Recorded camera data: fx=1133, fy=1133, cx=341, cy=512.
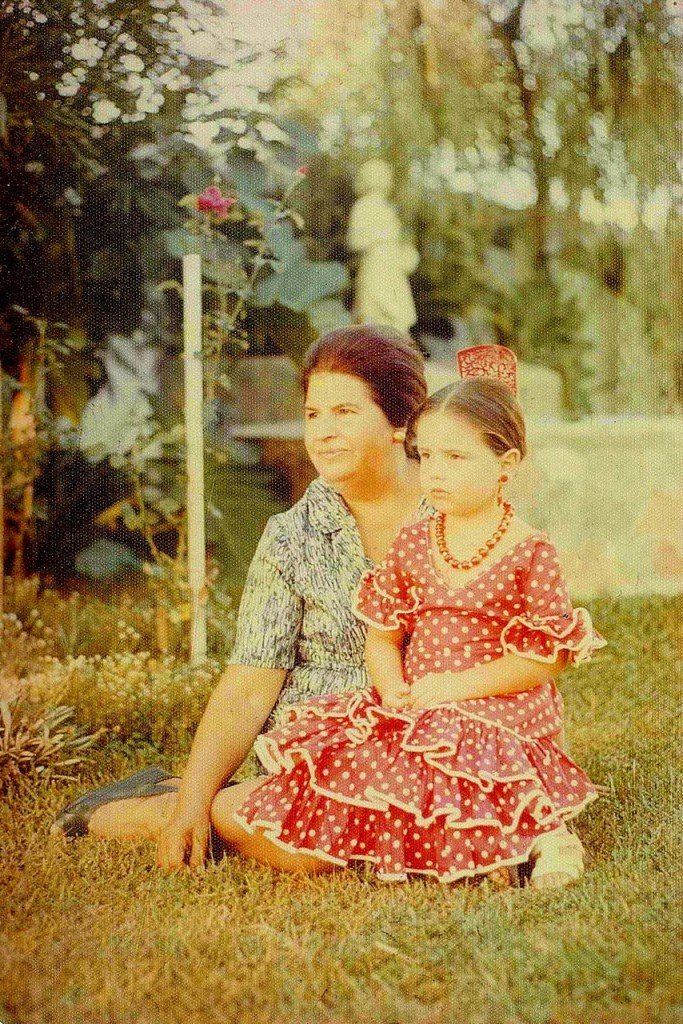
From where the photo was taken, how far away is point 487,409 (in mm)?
1917

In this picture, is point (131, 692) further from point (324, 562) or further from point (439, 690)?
point (439, 690)

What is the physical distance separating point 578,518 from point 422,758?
0.83 metres

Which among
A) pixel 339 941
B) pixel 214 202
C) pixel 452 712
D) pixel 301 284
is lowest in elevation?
pixel 339 941

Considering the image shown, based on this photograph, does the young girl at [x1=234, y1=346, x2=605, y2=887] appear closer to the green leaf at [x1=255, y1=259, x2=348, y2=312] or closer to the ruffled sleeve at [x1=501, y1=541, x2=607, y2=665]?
the ruffled sleeve at [x1=501, y1=541, x2=607, y2=665]

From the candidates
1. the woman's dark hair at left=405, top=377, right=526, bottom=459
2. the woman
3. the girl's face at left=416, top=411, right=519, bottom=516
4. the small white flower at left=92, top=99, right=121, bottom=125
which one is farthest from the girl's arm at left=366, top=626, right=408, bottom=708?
the small white flower at left=92, top=99, right=121, bottom=125

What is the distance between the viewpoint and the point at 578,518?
2.49 m

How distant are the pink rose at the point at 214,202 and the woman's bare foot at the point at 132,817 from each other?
1259 millimetres

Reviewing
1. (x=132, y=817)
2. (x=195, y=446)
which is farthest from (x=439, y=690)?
(x=195, y=446)

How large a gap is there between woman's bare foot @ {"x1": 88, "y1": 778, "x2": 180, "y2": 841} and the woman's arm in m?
0.06

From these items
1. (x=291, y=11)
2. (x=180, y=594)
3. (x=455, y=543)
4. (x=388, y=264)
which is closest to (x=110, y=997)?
(x=455, y=543)

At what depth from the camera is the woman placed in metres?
2.13

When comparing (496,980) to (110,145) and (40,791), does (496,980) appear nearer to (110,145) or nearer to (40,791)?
(40,791)

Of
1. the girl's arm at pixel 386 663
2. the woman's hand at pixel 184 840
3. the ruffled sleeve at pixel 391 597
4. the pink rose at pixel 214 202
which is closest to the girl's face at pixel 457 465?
the ruffled sleeve at pixel 391 597

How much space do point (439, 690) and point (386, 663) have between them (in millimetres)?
121
